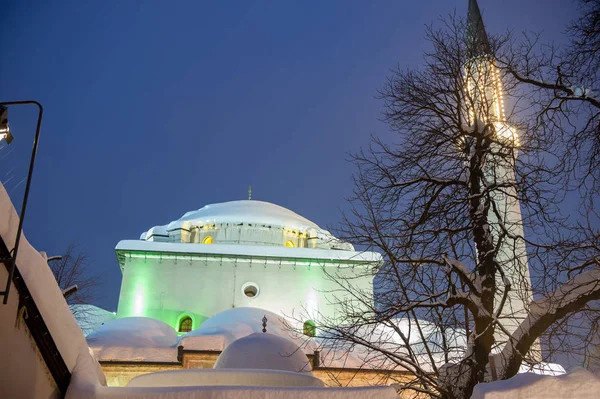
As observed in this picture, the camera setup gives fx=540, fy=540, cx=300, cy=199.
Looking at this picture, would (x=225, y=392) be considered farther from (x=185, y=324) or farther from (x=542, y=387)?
(x=185, y=324)

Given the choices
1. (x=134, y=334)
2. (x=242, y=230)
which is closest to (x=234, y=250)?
(x=242, y=230)

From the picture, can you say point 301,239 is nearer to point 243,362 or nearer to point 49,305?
point 243,362

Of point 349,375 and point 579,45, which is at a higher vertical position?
point 579,45

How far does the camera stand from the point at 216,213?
38.0 m

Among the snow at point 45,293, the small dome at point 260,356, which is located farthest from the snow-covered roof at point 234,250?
the snow at point 45,293

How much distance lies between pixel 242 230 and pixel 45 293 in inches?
1160

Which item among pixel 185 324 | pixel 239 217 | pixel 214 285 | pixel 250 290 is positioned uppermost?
pixel 239 217

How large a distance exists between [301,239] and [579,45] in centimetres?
2995

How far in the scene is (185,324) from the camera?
101 feet

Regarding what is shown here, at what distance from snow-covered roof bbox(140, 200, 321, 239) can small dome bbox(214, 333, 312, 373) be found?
70.0ft

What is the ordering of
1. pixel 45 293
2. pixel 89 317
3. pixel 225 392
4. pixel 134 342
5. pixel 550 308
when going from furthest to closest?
pixel 89 317 < pixel 134 342 < pixel 550 308 < pixel 45 293 < pixel 225 392

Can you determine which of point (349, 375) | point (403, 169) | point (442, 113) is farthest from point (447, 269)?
point (349, 375)

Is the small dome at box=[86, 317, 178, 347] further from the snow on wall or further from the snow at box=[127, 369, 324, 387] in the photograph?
the snow at box=[127, 369, 324, 387]

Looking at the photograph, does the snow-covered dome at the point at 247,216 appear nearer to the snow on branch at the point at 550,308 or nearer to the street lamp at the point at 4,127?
the snow on branch at the point at 550,308
